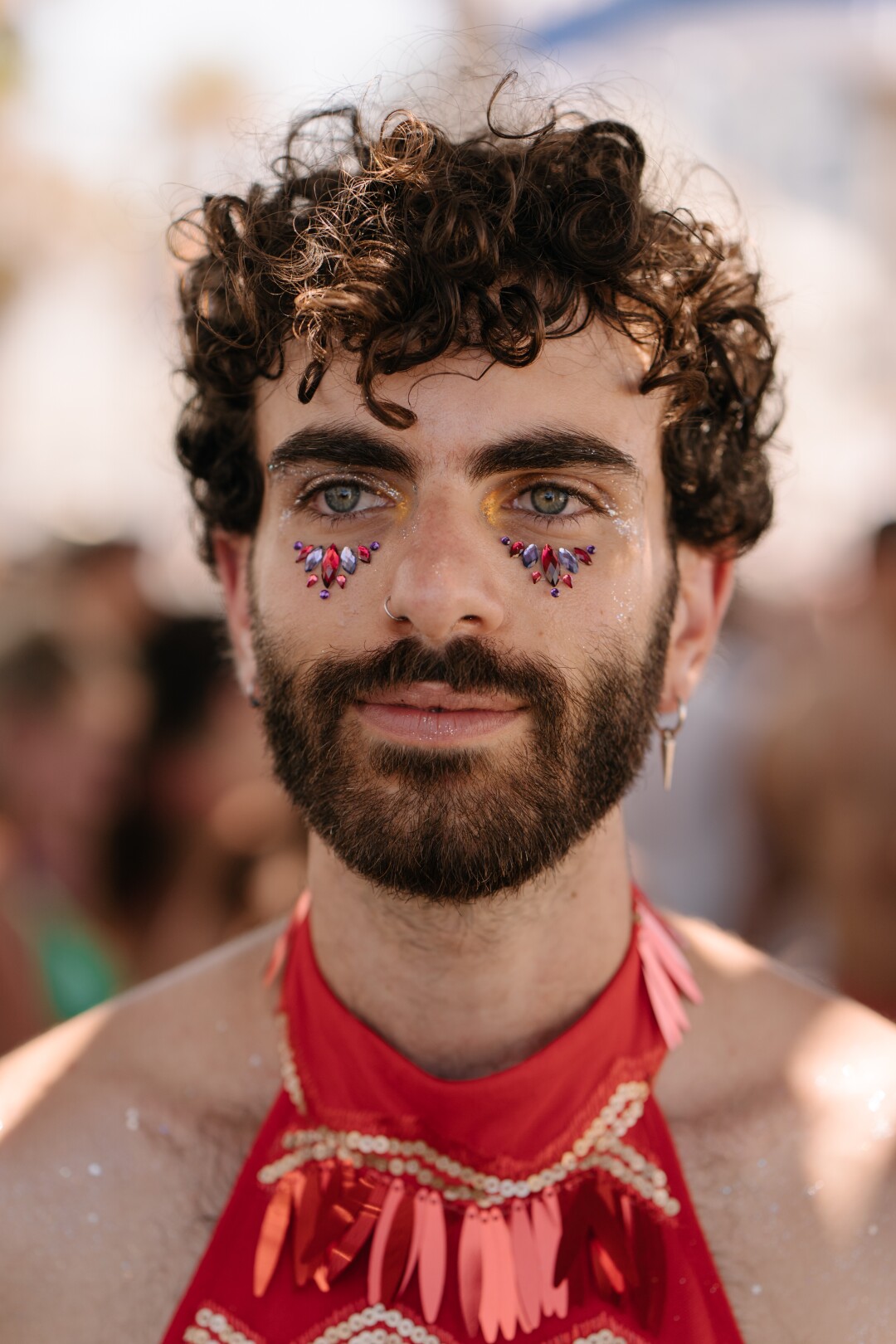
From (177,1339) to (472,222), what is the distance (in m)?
1.94

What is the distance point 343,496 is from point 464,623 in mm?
363

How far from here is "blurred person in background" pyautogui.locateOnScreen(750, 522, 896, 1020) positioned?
4.50 m

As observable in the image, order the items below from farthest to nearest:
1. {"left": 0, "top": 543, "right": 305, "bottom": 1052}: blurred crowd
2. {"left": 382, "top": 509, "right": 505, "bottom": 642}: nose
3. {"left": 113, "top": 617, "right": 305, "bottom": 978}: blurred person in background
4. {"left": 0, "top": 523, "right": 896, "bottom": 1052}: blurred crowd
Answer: {"left": 113, "top": 617, "right": 305, "bottom": 978}: blurred person in background, {"left": 0, "top": 523, "right": 896, "bottom": 1052}: blurred crowd, {"left": 0, "top": 543, "right": 305, "bottom": 1052}: blurred crowd, {"left": 382, "top": 509, "right": 505, "bottom": 642}: nose

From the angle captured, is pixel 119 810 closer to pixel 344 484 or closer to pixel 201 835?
pixel 201 835

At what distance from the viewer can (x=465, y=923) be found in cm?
210

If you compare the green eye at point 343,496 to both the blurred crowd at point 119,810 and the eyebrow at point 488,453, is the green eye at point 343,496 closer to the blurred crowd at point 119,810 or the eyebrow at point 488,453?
the eyebrow at point 488,453

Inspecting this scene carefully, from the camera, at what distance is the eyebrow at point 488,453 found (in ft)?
6.54

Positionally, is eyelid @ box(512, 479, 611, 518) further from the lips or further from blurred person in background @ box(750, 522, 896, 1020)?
blurred person in background @ box(750, 522, 896, 1020)

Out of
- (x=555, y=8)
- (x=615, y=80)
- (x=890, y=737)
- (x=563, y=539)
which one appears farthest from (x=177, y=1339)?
(x=555, y=8)

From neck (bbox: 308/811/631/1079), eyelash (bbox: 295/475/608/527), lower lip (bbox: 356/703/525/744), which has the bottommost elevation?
neck (bbox: 308/811/631/1079)

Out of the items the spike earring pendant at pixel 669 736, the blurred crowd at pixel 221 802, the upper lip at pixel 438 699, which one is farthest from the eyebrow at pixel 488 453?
the blurred crowd at pixel 221 802

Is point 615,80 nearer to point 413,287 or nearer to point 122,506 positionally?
point 413,287

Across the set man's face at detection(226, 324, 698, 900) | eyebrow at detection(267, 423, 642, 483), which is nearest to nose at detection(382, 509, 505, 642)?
man's face at detection(226, 324, 698, 900)

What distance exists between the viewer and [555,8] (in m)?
7.09
